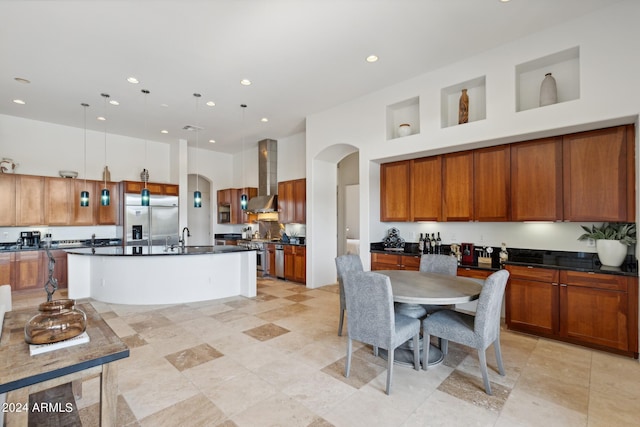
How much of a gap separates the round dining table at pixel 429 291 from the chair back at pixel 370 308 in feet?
0.58

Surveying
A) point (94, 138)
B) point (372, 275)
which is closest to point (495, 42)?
point (372, 275)

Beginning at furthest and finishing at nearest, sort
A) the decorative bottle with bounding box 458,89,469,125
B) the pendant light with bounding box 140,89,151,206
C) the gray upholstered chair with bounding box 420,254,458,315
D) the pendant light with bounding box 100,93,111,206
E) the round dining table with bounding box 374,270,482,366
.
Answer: the pendant light with bounding box 100,93,111,206, the pendant light with bounding box 140,89,151,206, the decorative bottle with bounding box 458,89,469,125, the gray upholstered chair with bounding box 420,254,458,315, the round dining table with bounding box 374,270,482,366

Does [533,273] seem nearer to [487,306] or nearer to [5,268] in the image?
[487,306]

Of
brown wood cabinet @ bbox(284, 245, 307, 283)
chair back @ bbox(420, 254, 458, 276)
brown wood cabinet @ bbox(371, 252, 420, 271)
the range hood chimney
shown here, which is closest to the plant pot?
chair back @ bbox(420, 254, 458, 276)

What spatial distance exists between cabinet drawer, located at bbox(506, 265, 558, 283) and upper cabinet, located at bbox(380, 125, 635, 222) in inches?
24.7

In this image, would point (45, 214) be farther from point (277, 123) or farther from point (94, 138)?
point (277, 123)

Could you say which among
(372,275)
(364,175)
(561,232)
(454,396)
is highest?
(364,175)

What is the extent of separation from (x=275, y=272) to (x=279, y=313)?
109 inches

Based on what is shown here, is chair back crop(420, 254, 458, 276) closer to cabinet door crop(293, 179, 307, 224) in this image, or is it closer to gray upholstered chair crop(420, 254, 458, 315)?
Result: gray upholstered chair crop(420, 254, 458, 315)

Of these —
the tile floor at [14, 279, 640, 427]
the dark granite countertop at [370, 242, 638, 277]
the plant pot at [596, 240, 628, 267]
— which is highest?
the plant pot at [596, 240, 628, 267]

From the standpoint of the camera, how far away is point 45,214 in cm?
637

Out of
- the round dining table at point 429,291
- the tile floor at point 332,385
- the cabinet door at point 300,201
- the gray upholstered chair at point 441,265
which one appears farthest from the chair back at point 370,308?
the cabinet door at point 300,201

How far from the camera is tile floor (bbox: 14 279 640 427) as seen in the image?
87.7 inches

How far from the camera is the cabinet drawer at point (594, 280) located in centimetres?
313
